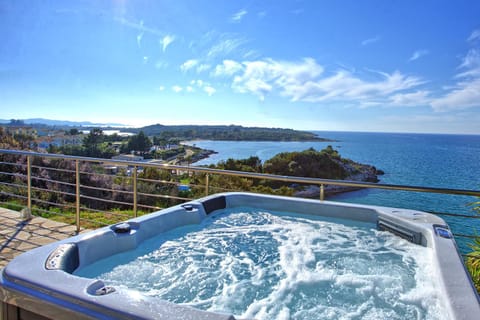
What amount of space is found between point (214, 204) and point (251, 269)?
3.60 feet

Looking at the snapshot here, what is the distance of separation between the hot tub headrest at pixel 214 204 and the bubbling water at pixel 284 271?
191 millimetres

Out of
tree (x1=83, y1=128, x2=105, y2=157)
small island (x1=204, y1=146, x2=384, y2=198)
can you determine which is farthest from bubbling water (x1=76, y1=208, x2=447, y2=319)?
small island (x1=204, y1=146, x2=384, y2=198)

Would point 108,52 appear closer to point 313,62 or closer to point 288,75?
point 288,75

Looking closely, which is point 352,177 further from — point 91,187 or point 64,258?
point 64,258

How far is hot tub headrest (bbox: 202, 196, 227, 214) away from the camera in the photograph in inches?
107

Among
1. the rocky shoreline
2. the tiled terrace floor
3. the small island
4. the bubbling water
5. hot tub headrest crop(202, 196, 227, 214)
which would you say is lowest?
the rocky shoreline

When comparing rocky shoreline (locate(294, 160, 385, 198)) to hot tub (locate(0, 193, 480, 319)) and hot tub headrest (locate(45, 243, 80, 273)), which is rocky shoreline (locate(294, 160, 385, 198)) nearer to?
hot tub (locate(0, 193, 480, 319))

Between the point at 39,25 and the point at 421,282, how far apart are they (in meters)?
6.78

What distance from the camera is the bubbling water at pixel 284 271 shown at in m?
1.41

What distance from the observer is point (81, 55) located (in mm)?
6609

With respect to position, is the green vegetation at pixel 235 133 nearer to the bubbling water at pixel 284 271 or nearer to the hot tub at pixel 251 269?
the hot tub at pixel 251 269

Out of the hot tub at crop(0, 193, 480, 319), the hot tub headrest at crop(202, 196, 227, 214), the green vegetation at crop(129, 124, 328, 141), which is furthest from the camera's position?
the green vegetation at crop(129, 124, 328, 141)

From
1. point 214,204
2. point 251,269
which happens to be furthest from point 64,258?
point 214,204

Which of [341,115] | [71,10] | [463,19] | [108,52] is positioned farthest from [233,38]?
[341,115]
